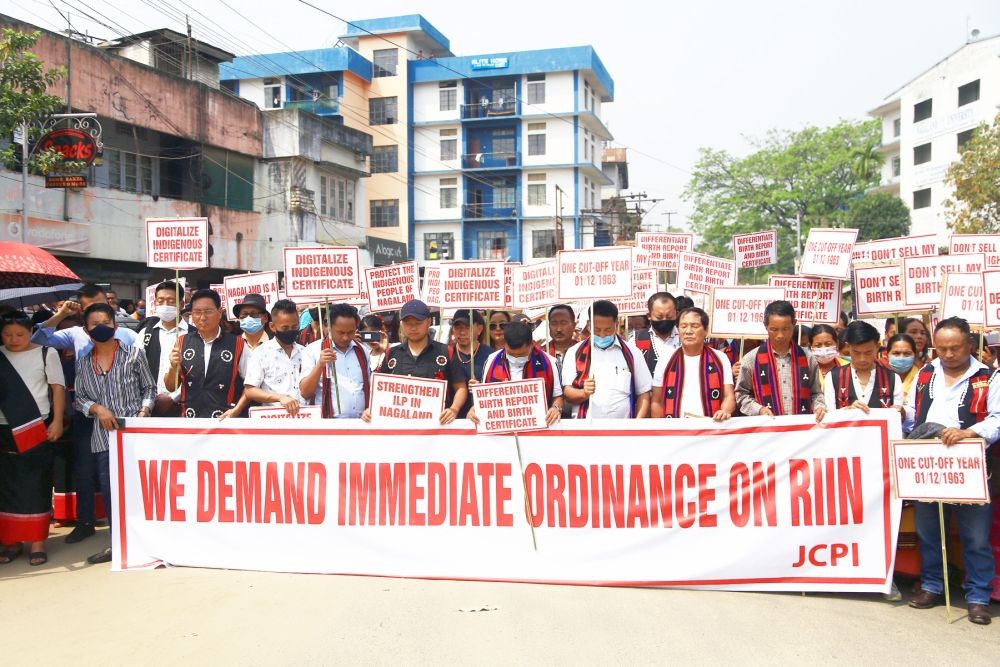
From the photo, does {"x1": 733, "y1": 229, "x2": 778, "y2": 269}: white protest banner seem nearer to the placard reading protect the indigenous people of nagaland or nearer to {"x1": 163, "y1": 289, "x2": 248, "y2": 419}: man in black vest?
the placard reading protect the indigenous people of nagaland

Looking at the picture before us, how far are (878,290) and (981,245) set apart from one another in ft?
4.55

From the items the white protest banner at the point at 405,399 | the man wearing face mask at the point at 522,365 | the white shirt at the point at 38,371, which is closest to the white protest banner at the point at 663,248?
the man wearing face mask at the point at 522,365

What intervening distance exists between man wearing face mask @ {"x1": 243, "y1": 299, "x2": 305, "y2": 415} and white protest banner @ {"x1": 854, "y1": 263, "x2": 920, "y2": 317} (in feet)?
16.2

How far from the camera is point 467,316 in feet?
25.0

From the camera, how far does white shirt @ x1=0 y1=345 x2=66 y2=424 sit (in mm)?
6184

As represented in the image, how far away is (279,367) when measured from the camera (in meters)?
6.43

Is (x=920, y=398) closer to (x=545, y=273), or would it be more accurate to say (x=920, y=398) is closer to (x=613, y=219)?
(x=545, y=273)

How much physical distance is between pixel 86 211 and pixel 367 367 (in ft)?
57.7

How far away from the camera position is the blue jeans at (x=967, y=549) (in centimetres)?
484

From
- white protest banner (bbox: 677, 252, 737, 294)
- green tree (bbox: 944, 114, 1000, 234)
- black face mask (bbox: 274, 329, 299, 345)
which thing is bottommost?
black face mask (bbox: 274, 329, 299, 345)

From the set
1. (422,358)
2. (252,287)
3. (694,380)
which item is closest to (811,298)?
(694,380)

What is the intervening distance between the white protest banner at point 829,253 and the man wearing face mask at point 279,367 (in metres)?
4.51

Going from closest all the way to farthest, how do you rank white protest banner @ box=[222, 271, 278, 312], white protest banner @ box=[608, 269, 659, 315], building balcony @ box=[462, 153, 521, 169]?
white protest banner @ box=[222, 271, 278, 312], white protest banner @ box=[608, 269, 659, 315], building balcony @ box=[462, 153, 521, 169]

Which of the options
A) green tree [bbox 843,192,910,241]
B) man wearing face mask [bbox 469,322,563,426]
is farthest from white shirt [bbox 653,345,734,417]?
green tree [bbox 843,192,910,241]
